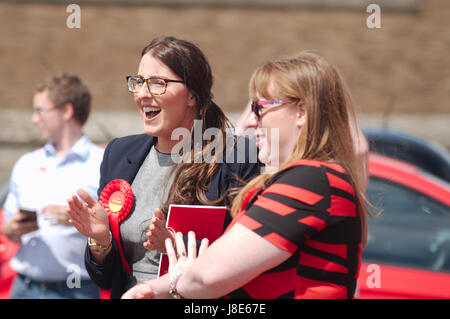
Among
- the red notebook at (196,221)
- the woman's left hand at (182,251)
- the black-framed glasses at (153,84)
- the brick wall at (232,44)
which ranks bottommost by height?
the woman's left hand at (182,251)

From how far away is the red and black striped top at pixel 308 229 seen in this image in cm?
140

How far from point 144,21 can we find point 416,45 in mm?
5226

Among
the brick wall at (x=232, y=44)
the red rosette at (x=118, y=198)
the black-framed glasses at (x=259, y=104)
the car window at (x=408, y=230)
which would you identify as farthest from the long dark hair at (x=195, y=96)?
the brick wall at (x=232, y=44)

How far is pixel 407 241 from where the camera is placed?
388cm

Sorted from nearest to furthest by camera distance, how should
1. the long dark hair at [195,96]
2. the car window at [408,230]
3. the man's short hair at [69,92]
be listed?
the long dark hair at [195,96] → the man's short hair at [69,92] → the car window at [408,230]

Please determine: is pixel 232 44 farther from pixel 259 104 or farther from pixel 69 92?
pixel 259 104

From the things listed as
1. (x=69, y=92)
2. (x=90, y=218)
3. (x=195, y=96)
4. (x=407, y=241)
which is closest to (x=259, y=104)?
(x=195, y=96)

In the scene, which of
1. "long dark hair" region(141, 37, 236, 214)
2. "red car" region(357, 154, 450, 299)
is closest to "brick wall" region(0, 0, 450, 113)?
→ "red car" region(357, 154, 450, 299)

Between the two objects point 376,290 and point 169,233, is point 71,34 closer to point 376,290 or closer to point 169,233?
point 376,290

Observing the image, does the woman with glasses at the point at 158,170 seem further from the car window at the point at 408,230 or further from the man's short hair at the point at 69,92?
the car window at the point at 408,230

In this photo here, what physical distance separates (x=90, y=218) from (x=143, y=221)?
0.18 metres

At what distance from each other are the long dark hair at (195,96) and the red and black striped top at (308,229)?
334 millimetres
